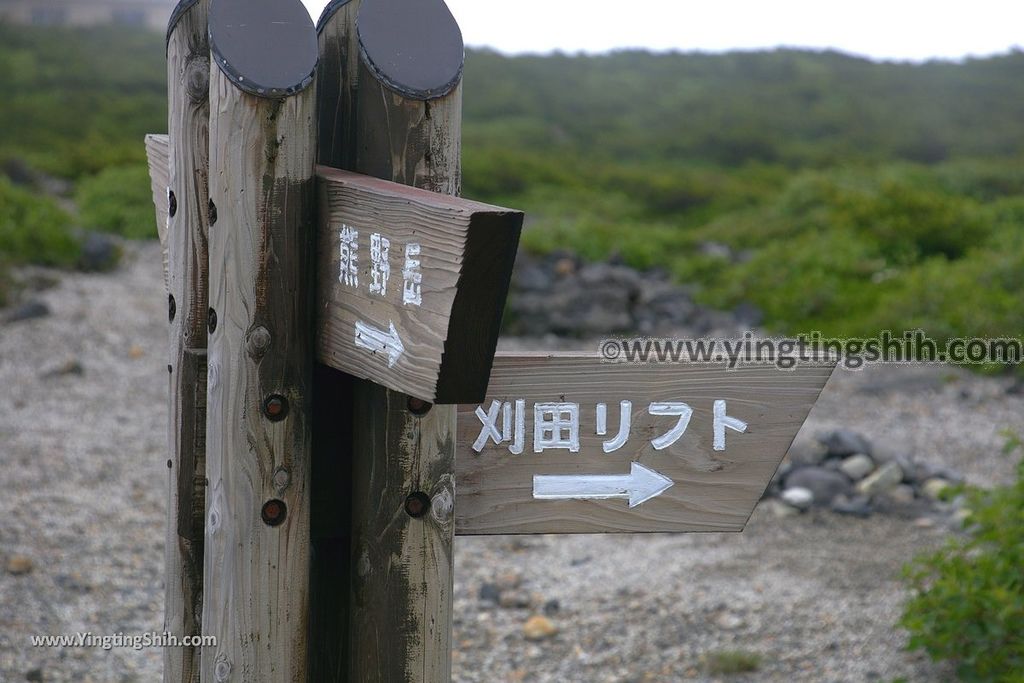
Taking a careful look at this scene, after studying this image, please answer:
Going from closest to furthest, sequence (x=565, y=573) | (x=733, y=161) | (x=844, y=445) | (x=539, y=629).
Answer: (x=539, y=629), (x=565, y=573), (x=844, y=445), (x=733, y=161)

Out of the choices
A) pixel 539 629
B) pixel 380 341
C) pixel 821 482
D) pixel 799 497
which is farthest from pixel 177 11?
pixel 821 482

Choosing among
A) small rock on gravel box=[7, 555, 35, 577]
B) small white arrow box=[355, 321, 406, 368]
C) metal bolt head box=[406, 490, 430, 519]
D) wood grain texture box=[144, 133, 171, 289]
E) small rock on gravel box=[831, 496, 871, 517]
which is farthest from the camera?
small rock on gravel box=[831, 496, 871, 517]

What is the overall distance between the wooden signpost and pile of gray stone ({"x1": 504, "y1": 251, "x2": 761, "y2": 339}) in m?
7.14

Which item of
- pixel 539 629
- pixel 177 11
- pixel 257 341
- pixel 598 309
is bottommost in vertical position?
pixel 539 629

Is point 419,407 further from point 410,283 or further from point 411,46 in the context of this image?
point 411,46

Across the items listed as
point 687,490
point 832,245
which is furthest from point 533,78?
point 687,490

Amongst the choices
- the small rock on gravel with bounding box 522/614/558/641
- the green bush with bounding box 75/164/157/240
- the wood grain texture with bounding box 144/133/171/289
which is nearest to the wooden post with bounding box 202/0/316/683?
the wood grain texture with bounding box 144/133/171/289

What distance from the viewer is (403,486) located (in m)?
1.37

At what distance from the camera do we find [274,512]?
134cm

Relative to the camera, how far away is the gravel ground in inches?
134

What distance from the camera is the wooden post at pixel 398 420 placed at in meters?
1.35

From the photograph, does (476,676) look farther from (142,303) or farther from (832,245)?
(832,245)

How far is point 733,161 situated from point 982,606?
2240cm

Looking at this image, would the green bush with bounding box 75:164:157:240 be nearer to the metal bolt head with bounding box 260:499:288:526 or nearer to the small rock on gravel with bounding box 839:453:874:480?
the small rock on gravel with bounding box 839:453:874:480
